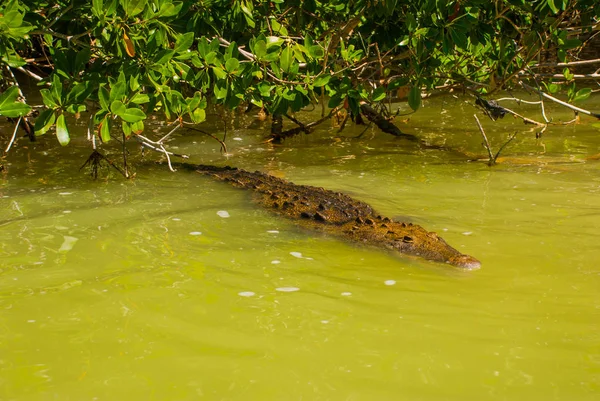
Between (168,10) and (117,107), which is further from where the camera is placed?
(117,107)

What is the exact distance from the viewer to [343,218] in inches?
218

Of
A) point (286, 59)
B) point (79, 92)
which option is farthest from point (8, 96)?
point (286, 59)

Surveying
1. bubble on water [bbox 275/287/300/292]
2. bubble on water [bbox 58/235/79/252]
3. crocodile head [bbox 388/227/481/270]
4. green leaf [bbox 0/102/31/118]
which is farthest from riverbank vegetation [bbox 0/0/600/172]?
bubble on water [bbox 275/287/300/292]

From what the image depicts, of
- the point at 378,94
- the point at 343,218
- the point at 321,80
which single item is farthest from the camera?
the point at 378,94

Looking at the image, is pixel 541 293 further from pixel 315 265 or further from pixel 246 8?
pixel 246 8

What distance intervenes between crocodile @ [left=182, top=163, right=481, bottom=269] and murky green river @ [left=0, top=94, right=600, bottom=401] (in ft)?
0.39

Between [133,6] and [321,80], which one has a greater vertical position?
[133,6]

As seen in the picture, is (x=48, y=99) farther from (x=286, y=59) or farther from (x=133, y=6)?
(x=286, y=59)

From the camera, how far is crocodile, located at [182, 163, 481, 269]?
468 centimetres

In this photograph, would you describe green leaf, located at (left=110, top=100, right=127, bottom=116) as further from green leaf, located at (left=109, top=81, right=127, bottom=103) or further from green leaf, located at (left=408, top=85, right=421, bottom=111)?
green leaf, located at (left=408, top=85, right=421, bottom=111)

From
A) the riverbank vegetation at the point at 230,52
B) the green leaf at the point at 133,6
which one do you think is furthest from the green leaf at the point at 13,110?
the green leaf at the point at 133,6

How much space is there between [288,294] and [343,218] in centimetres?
170

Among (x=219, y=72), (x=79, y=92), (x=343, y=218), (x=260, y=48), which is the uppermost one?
(x=260, y=48)

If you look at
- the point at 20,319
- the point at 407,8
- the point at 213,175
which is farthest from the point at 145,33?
the point at 20,319
